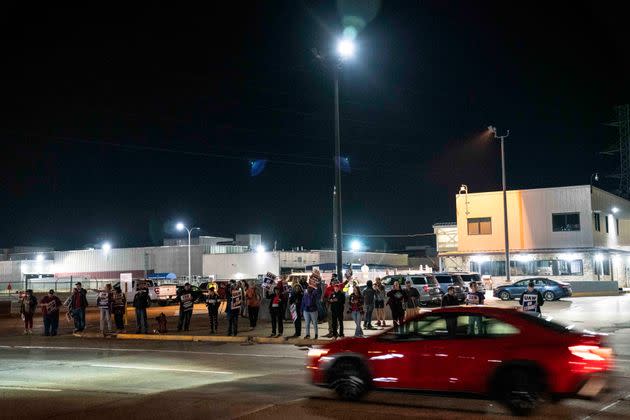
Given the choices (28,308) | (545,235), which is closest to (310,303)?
(28,308)

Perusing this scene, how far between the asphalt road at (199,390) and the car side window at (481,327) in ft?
3.42

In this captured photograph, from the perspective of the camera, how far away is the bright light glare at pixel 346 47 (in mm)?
20016

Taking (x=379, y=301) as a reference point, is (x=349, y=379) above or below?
below

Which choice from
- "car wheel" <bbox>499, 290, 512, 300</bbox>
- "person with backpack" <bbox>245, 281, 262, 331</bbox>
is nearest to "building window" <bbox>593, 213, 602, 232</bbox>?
"car wheel" <bbox>499, 290, 512, 300</bbox>

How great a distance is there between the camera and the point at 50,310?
24078 mm

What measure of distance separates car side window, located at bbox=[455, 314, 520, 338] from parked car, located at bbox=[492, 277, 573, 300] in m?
28.9

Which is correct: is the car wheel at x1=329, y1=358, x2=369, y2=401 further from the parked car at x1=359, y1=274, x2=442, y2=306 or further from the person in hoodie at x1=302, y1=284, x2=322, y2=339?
the parked car at x1=359, y1=274, x2=442, y2=306

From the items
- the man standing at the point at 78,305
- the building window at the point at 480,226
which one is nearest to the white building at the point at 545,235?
the building window at the point at 480,226

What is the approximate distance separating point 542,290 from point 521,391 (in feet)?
98.8

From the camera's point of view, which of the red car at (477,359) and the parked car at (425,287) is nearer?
the red car at (477,359)

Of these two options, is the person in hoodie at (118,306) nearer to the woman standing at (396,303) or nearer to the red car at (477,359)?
the woman standing at (396,303)

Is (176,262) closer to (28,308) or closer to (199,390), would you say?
(28,308)

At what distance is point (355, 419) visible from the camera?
8.84 metres

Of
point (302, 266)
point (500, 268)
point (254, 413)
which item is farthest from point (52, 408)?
point (302, 266)
